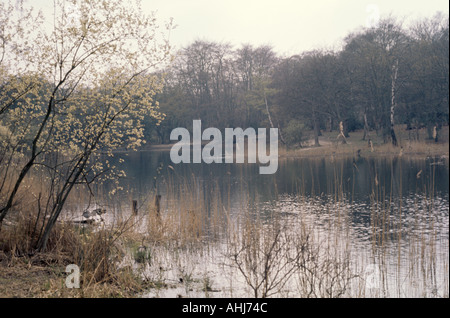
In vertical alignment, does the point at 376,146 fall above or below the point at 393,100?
below

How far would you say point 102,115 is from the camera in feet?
25.1

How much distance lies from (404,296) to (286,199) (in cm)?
1070

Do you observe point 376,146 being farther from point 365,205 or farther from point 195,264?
point 195,264

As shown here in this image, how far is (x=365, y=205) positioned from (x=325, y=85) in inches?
1078

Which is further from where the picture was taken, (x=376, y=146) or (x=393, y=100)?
(x=393, y=100)

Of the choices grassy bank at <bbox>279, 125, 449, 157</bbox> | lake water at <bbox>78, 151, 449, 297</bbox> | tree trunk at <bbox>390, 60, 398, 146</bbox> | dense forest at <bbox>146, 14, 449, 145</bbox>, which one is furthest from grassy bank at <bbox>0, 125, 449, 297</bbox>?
tree trunk at <bbox>390, 60, 398, 146</bbox>

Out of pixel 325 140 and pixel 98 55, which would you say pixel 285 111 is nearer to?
pixel 325 140

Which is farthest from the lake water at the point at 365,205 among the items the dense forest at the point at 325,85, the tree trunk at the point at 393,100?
the dense forest at the point at 325,85

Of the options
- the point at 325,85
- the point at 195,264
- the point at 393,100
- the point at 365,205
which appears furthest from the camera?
the point at 325,85

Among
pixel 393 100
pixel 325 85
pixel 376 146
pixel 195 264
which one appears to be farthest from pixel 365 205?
pixel 325 85

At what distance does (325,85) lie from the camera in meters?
42.2

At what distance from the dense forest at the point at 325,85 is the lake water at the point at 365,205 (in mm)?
6735

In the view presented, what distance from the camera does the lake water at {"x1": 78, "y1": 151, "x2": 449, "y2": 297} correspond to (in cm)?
848
